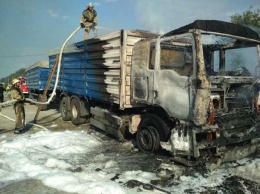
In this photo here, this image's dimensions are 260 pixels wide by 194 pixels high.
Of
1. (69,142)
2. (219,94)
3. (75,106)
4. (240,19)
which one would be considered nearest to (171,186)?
(219,94)

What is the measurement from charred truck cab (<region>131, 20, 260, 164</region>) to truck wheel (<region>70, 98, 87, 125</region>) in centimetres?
381

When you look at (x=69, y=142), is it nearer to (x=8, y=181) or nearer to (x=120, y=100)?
(x=120, y=100)

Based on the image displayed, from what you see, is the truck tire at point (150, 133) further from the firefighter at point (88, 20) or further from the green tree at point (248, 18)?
the green tree at point (248, 18)

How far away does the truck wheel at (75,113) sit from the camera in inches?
395

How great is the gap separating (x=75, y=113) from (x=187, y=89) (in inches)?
232

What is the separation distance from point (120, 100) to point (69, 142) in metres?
1.74

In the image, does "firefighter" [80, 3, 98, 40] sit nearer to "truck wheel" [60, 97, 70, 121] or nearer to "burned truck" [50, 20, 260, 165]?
"burned truck" [50, 20, 260, 165]

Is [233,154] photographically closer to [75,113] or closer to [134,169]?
[134,169]

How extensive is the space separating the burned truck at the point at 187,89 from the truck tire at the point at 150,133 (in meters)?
0.02

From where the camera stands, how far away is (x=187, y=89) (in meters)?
5.23

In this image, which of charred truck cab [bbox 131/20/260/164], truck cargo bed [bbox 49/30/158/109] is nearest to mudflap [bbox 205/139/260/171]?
charred truck cab [bbox 131/20/260/164]

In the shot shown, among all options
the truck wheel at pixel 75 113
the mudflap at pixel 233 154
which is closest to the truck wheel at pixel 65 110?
the truck wheel at pixel 75 113

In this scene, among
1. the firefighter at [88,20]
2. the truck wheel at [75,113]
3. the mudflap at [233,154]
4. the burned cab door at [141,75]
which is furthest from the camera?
the truck wheel at [75,113]

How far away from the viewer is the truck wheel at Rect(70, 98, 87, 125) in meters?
10.0
